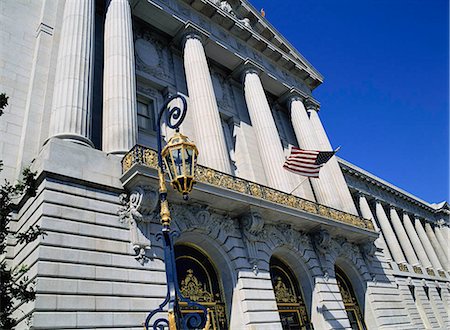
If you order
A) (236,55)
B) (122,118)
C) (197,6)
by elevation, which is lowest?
(122,118)

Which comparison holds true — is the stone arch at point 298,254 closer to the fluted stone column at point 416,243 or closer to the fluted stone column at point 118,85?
the fluted stone column at point 118,85

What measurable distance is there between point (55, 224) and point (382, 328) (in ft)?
58.9

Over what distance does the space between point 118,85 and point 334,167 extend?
17.2m

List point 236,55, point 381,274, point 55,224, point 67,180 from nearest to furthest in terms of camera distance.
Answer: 1. point 55,224
2. point 67,180
3. point 381,274
4. point 236,55

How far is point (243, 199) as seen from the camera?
14.3m

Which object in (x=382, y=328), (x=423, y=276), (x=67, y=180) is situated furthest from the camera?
(x=423, y=276)

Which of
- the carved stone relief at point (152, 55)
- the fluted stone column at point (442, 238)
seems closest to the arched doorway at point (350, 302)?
the carved stone relief at point (152, 55)

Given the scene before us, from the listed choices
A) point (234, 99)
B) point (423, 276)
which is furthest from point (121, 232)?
point (423, 276)

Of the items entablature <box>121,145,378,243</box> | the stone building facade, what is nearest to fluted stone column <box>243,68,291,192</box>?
the stone building facade

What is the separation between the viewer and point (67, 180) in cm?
1056

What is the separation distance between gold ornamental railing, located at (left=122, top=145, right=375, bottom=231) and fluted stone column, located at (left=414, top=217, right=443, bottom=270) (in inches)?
1056

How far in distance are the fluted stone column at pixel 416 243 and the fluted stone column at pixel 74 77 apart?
39.5 metres

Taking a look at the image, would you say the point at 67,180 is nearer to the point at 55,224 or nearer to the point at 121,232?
the point at 55,224

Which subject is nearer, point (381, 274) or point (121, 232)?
point (121, 232)
